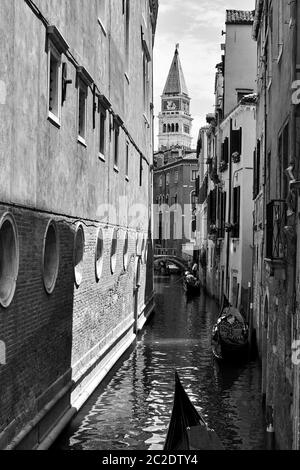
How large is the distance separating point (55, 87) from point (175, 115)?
113 metres

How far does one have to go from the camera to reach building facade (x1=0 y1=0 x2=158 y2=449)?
24.6 feet

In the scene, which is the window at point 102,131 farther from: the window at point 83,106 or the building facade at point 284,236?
the building facade at point 284,236

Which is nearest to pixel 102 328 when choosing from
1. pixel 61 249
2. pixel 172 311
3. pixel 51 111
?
pixel 61 249

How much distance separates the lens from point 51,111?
9.61 m

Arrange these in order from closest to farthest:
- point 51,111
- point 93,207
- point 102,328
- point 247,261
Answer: point 51,111, point 93,207, point 102,328, point 247,261

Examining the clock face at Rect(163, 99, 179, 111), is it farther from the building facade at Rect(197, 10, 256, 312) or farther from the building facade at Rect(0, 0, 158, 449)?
the building facade at Rect(0, 0, 158, 449)

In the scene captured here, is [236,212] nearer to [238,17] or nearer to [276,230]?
[238,17]

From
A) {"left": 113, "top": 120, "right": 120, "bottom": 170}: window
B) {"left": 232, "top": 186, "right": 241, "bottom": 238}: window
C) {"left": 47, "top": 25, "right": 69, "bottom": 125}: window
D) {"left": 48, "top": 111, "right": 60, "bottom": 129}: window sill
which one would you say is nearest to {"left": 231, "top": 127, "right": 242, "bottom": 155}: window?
{"left": 232, "top": 186, "right": 241, "bottom": 238}: window

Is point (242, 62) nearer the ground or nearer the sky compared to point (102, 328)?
nearer the sky

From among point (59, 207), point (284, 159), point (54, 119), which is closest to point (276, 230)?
point (284, 159)

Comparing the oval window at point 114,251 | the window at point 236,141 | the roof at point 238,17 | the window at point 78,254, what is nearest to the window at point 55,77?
the window at point 78,254

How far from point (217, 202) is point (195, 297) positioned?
6.43 meters
